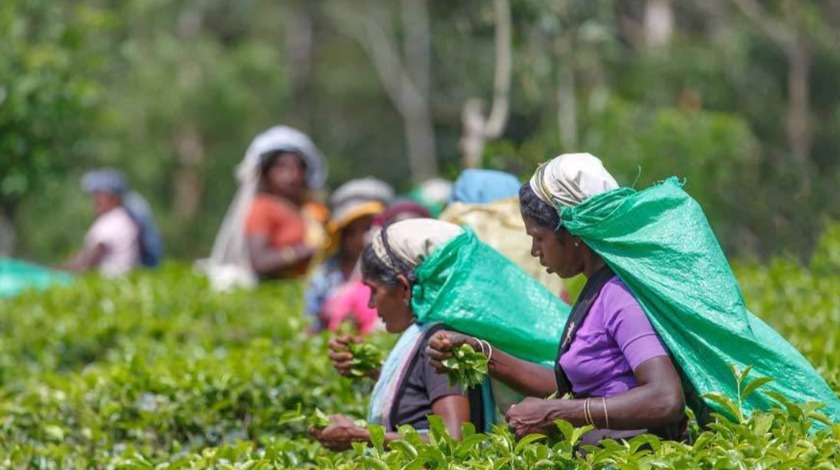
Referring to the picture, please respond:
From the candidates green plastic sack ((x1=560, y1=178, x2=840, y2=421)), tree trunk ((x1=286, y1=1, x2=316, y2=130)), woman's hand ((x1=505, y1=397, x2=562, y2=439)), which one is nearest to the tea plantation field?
woman's hand ((x1=505, y1=397, x2=562, y2=439))

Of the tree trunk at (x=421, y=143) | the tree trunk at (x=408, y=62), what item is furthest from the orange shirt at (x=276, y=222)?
the tree trunk at (x=421, y=143)

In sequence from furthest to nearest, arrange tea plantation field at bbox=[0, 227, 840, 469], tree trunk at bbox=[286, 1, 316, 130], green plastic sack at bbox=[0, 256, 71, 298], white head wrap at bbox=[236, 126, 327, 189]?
1. tree trunk at bbox=[286, 1, 316, 130]
2. green plastic sack at bbox=[0, 256, 71, 298]
3. white head wrap at bbox=[236, 126, 327, 189]
4. tea plantation field at bbox=[0, 227, 840, 469]

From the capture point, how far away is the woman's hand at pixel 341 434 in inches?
174

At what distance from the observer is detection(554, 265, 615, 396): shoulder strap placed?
13.0 feet

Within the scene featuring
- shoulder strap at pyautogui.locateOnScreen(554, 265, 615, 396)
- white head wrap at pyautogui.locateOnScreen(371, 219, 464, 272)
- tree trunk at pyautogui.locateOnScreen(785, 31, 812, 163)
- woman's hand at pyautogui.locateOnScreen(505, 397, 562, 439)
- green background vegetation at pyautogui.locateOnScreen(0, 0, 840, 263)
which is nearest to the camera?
woman's hand at pyautogui.locateOnScreen(505, 397, 562, 439)

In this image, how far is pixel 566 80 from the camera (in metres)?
21.5

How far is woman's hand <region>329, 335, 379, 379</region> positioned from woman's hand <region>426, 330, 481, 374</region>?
779 millimetres

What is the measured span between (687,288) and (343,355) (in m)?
1.29

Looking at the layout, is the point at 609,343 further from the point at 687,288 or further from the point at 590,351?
the point at 687,288

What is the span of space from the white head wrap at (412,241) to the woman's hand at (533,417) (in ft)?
2.70

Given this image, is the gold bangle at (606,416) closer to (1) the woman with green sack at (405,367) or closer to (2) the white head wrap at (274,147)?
(1) the woman with green sack at (405,367)

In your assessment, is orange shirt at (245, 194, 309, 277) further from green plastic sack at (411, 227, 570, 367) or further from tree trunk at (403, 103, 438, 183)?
tree trunk at (403, 103, 438, 183)

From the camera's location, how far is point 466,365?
4.02m

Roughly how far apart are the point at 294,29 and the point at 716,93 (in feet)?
50.3
